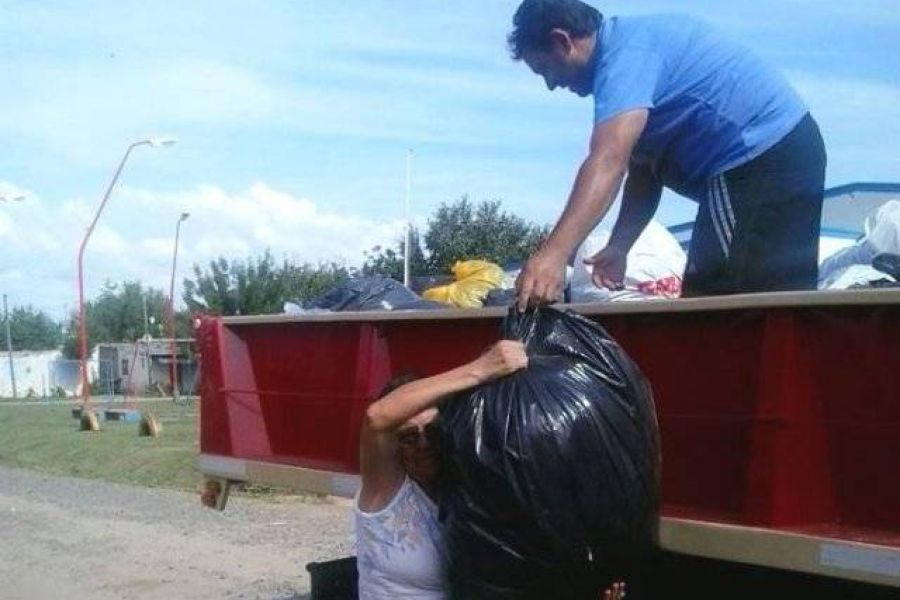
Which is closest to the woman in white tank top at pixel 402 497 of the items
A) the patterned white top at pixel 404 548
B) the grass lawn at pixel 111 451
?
the patterned white top at pixel 404 548

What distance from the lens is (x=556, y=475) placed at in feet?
9.24

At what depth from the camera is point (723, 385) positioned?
123 inches

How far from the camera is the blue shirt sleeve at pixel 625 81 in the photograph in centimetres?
332

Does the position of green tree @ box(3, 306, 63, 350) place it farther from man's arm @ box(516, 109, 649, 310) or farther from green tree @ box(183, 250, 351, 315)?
man's arm @ box(516, 109, 649, 310)

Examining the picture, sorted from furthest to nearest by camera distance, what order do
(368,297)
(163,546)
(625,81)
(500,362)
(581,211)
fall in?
(163,546), (368,297), (625,81), (581,211), (500,362)

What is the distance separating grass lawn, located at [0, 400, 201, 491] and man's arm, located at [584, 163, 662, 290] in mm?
12097

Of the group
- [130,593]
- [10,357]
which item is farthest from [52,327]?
[130,593]

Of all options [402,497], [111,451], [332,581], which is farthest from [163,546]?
[111,451]

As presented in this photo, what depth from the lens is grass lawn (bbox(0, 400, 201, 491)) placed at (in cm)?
1727

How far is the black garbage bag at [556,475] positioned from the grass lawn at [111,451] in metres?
13.1

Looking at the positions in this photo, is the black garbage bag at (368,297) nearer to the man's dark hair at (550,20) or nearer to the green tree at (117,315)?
the man's dark hair at (550,20)

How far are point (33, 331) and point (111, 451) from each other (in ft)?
281

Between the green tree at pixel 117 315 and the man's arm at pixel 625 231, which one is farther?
the green tree at pixel 117 315

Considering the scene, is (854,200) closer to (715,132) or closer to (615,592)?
(715,132)
